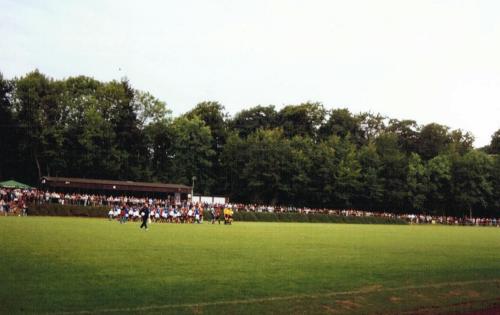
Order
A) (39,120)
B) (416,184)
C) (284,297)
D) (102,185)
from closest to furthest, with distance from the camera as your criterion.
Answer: (284,297) < (102,185) < (39,120) < (416,184)

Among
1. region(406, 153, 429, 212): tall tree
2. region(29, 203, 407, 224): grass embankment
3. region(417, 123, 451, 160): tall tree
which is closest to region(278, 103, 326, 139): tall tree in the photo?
region(406, 153, 429, 212): tall tree

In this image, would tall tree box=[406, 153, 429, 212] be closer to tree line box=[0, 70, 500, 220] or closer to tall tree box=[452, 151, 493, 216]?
tree line box=[0, 70, 500, 220]

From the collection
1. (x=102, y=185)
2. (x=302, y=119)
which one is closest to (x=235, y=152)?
(x=302, y=119)

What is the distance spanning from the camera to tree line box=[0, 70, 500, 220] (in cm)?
7556

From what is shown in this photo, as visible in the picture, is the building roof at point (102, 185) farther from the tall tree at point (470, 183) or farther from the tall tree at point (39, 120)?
the tall tree at point (470, 183)

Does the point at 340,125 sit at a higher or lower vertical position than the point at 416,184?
higher

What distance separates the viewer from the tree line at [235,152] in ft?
248

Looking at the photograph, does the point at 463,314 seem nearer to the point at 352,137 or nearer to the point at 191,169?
the point at 191,169

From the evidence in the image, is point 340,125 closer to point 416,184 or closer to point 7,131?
point 416,184

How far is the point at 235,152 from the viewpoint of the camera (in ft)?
305

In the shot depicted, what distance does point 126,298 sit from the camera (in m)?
11.2

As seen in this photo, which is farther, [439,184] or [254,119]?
[254,119]

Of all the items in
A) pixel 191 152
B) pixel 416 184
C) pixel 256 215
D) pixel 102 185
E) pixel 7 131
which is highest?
pixel 191 152

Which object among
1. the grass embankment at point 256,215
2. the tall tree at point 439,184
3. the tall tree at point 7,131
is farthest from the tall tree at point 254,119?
the tall tree at point 7,131
